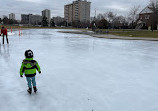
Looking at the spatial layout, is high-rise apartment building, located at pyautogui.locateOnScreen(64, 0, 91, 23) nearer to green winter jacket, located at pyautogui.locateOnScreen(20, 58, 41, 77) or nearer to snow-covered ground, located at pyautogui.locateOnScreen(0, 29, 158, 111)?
snow-covered ground, located at pyautogui.locateOnScreen(0, 29, 158, 111)

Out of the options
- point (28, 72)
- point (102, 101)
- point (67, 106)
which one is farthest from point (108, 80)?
point (28, 72)

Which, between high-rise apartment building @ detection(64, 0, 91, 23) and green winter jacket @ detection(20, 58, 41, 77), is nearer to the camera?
green winter jacket @ detection(20, 58, 41, 77)

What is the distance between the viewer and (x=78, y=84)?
198 inches

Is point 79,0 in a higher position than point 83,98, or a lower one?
higher

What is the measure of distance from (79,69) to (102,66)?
1283 millimetres

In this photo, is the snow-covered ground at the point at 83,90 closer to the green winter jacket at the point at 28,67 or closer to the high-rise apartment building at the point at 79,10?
the green winter jacket at the point at 28,67

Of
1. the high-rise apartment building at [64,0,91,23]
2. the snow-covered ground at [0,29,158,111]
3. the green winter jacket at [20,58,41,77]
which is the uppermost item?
the high-rise apartment building at [64,0,91,23]

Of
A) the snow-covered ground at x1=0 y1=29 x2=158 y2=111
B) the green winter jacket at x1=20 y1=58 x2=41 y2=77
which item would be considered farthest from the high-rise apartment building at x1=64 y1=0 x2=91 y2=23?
the green winter jacket at x1=20 y1=58 x2=41 y2=77

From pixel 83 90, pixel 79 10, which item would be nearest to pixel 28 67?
pixel 83 90

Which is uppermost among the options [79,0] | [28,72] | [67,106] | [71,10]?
[79,0]

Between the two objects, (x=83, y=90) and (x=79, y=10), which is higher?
(x=79, y=10)

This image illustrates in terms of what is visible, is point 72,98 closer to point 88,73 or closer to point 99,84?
point 99,84

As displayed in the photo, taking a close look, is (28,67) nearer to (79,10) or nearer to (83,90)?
(83,90)

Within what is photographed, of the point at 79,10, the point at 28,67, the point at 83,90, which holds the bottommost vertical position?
the point at 83,90
